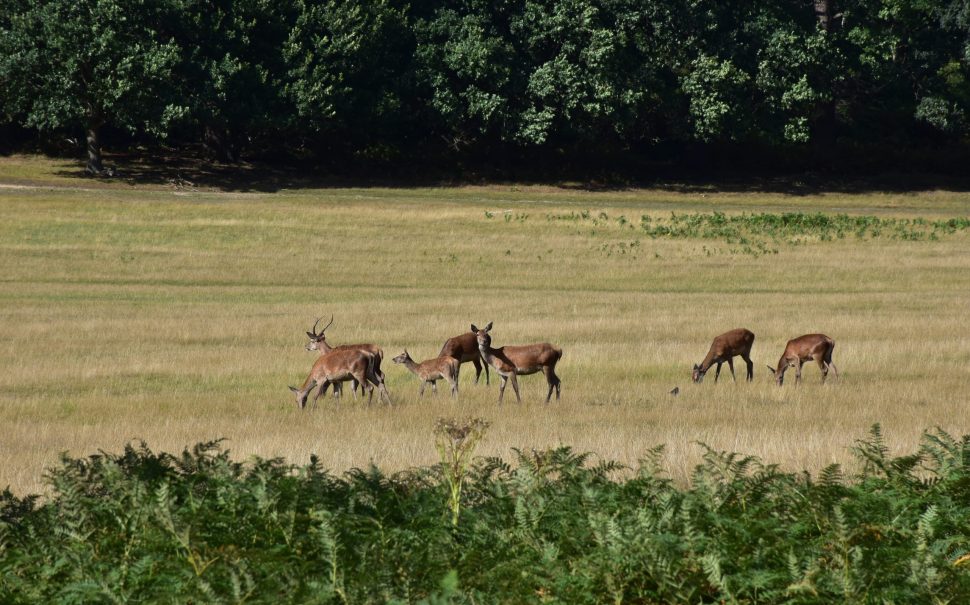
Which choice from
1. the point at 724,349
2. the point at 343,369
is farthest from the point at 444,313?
the point at 343,369

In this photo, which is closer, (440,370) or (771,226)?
(440,370)

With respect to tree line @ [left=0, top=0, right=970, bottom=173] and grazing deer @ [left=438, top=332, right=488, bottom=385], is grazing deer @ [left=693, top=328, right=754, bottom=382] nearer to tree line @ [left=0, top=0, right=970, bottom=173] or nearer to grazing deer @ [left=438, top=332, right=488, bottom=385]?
grazing deer @ [left=438, top=332, right=488, bottom=385]

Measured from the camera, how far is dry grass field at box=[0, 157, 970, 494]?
1495 centimetres

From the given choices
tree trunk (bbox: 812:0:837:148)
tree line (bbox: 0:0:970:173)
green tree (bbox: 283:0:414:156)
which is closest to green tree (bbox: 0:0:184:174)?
tree line (bbox: 0:0:970:173)

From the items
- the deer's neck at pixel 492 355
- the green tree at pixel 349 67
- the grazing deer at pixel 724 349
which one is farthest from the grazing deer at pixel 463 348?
the green tree at pixel 349 67

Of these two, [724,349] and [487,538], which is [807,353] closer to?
[724,349]

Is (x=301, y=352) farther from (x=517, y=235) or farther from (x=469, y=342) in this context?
(x=517, y=235)

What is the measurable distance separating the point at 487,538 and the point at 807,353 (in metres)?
13.3

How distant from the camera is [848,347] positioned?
2380cm

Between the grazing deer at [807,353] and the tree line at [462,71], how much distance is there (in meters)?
42.6

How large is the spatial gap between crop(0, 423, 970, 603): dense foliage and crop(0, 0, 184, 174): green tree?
51.7 meters

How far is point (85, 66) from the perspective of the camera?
59.5 metres

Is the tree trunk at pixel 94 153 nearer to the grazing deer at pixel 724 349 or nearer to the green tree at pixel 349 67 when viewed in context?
the green tree at pixel 349 67

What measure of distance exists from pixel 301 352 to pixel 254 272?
18.5m
